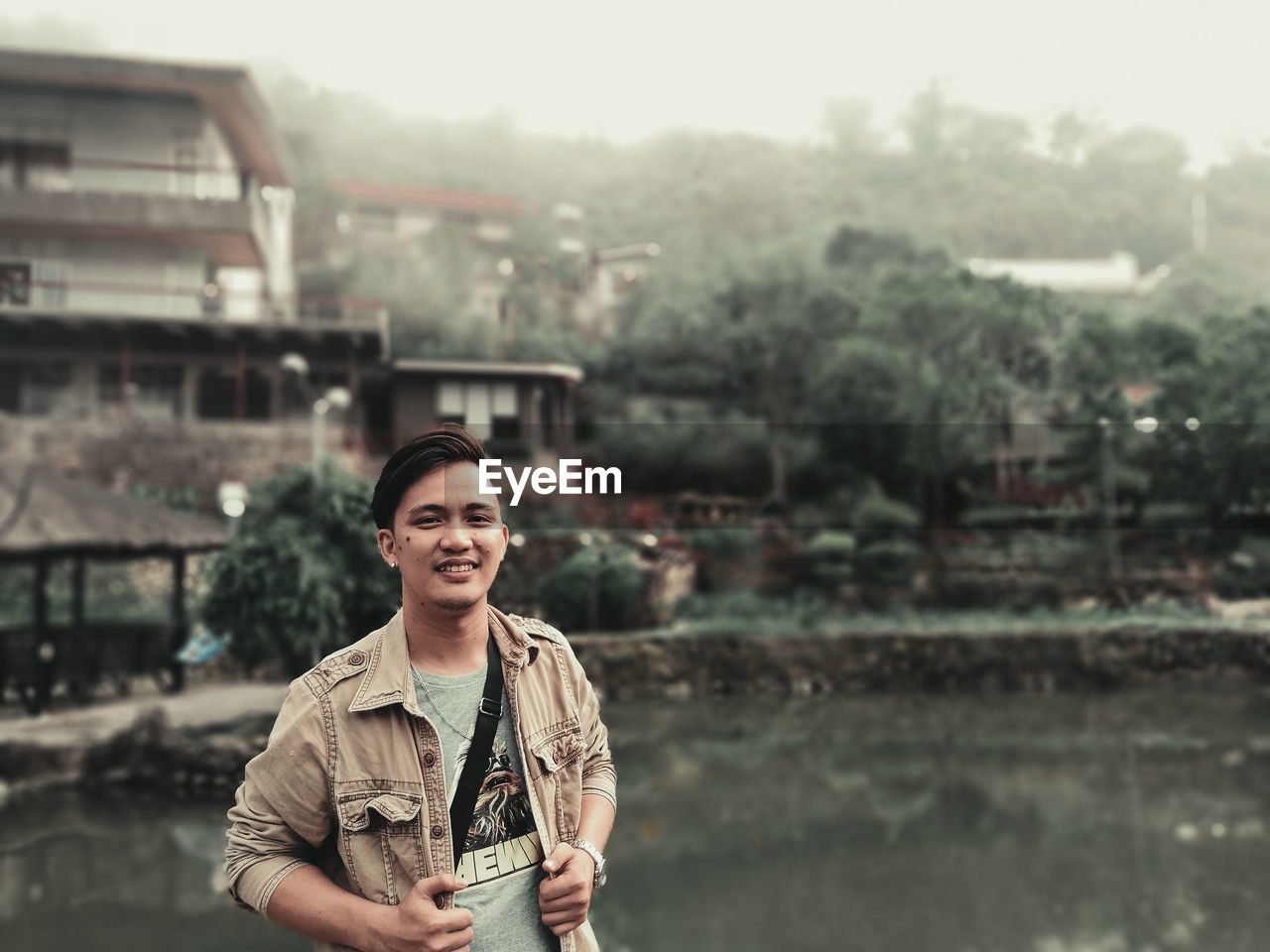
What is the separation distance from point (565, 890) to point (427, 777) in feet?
0.56

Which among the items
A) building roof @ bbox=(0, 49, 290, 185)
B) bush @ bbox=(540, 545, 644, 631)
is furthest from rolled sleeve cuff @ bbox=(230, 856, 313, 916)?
building roof @ bbox=(0, 49, 290, 185)

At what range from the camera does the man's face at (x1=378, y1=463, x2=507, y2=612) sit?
90 cm

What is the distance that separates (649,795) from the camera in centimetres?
664

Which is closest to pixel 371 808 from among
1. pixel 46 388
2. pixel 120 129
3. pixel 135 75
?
pixel 46 388

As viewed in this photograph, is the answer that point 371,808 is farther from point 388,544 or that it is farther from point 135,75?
point 135,75

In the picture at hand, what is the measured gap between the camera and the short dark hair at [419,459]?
0.92 meters

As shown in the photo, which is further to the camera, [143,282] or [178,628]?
[143,282]

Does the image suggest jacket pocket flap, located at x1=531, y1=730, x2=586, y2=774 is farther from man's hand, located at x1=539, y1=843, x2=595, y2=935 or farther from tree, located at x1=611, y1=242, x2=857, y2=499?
tree, located at x1=611, y1=242, x2=857, y2=499

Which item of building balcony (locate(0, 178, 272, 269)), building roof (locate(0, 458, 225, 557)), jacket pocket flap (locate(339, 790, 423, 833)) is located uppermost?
building balcony (locate(0, 178, 272, 269))

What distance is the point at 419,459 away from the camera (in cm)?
92

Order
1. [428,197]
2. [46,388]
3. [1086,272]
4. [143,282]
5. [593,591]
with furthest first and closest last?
1. [428,197]
2. [1086,272]
3. [143,282]
4. [46,388]
5. [593,591]

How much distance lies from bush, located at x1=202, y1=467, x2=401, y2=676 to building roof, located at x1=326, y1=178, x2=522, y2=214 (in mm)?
14416

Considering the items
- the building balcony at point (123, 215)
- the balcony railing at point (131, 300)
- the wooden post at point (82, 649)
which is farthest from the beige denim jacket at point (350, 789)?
the building balcony at point (123, 215)

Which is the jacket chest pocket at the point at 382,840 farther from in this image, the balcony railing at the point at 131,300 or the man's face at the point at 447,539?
the balcony railing at the point at 131,300
